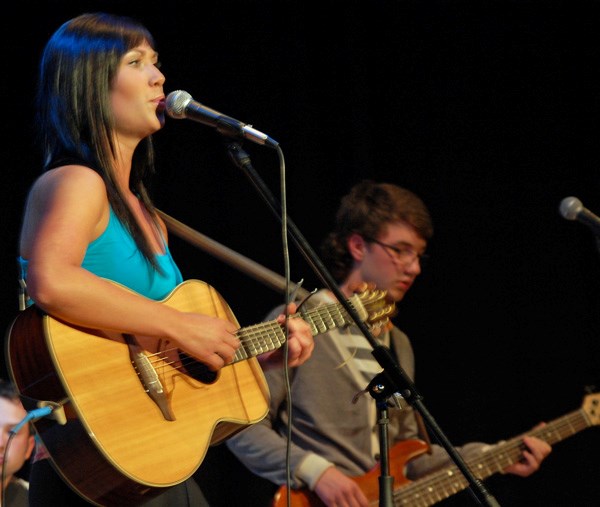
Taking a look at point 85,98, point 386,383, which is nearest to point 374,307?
point 386,383

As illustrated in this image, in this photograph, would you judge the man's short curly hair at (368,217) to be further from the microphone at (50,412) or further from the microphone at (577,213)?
the microphone at (50,412)

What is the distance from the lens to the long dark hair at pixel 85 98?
84.2 inches

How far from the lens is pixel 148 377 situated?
2.00 m

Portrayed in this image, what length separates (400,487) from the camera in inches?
137

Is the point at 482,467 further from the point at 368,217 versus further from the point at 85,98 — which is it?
the point at 85,98

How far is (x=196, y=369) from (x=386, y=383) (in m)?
0.52

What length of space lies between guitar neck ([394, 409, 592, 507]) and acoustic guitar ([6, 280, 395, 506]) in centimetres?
151

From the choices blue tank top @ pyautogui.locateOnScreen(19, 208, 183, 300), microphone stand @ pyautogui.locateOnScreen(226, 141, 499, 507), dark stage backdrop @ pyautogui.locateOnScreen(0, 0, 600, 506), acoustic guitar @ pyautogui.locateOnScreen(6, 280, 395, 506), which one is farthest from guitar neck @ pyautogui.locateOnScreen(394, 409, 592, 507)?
blue tank top @ pyautogui.locateOnScreen(19, 208, 183, 300)

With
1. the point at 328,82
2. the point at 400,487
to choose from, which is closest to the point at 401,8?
the point at 328,82

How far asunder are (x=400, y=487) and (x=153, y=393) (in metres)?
1.79

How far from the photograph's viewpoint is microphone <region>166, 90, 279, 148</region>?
2023 mm

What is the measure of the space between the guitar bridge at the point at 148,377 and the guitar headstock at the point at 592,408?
2946 mm

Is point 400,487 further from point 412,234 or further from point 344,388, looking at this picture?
point 412,234

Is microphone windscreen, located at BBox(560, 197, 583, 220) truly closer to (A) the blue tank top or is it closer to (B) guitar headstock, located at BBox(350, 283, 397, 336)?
(B) guitar headstock, located at BBox(350, 283, 397, 336)
